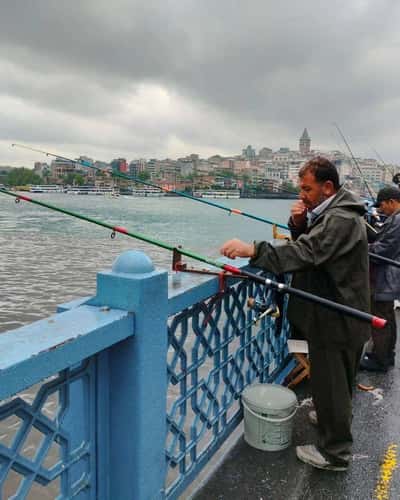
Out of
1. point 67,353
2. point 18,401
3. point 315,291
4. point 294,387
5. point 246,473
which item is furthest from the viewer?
point 294,387

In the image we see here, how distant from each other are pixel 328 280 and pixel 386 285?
2.27 metres

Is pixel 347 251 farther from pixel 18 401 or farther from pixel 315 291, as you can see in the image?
pixel 18 401

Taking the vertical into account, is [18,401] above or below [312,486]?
above

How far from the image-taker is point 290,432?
3.36 m

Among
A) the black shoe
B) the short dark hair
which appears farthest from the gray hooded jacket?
the black shoe

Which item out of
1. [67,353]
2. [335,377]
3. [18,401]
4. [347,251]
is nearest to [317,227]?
[347,251]

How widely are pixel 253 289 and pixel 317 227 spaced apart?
1126 mm

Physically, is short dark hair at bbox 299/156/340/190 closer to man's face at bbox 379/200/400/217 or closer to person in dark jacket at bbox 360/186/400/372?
person in dark jacket at bbox 360/186/400/372

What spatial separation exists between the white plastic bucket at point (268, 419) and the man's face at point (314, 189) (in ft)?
4.53

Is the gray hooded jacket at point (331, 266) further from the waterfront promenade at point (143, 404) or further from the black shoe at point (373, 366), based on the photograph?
the black shoe at point (373, 366)

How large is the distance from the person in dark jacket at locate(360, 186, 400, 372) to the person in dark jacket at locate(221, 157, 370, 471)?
6.44 ft

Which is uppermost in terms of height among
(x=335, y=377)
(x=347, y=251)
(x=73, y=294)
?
(x=347, y=251)

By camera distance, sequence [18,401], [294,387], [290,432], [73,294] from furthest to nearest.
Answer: [73,294] < [294,387] < [290,432] < [18,401]

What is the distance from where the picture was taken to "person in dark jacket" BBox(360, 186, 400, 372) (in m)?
4.70
